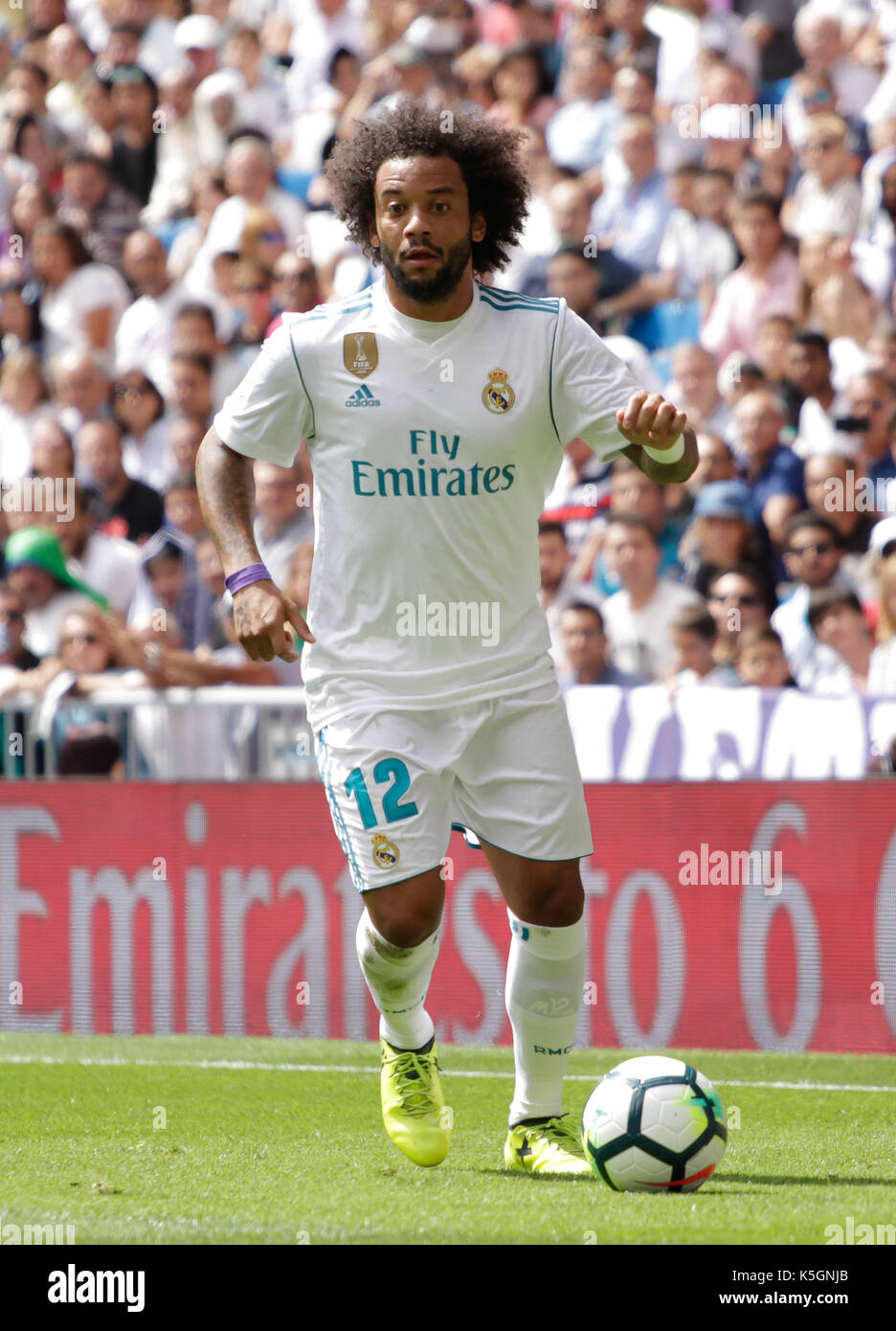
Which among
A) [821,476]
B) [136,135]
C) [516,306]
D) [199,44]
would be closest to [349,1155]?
[516,306]

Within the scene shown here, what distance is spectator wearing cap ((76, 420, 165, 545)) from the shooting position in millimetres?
12453

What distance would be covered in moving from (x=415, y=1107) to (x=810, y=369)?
638cm

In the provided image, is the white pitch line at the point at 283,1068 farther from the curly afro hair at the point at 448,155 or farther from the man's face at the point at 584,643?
the curly afro hair at the point at 448,155

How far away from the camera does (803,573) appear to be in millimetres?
9867

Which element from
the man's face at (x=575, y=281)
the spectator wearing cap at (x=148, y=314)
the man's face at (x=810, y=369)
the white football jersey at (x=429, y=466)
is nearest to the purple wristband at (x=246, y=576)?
the white football jersey at (x=429, y=466)

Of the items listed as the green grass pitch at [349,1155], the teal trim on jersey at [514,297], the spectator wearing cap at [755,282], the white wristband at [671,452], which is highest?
the spectator wearing cap at [755,282]

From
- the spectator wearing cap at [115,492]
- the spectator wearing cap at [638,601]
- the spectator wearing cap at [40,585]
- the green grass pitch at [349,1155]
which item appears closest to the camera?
the green grass pitch at [349,1155]

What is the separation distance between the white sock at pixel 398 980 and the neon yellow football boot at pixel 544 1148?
0.38 m

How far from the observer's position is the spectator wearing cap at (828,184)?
38.1ft

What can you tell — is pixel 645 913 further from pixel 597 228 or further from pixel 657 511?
pixel 597 228

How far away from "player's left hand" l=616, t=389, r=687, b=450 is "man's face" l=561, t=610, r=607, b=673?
458 cm

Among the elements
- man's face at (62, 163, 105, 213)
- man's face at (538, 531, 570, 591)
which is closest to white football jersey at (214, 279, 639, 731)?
man's face at (538, 531, 570, 591)

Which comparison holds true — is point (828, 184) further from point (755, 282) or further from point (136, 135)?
point (136, 135)

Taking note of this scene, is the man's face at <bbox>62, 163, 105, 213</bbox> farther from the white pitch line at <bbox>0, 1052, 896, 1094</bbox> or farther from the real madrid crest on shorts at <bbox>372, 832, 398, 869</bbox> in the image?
the real madrid crest on shorts at <bbox>372, 832, 398, 869</bbox>
